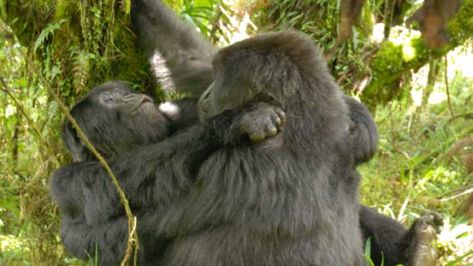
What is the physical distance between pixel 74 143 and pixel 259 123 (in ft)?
3.71

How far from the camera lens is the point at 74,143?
132 inches

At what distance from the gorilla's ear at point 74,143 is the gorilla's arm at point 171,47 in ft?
2.17

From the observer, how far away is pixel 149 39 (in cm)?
365

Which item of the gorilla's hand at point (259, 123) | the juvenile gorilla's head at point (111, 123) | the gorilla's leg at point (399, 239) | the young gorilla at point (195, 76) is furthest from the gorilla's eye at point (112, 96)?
the gorilla's leg at point (399, 239)

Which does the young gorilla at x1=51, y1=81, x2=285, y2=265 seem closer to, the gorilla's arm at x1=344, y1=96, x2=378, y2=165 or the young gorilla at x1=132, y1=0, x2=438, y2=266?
the young gorilla at x1=132, y1=0, x2=438, y2=266

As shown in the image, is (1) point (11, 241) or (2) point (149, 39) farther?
(1) point (11, 241)

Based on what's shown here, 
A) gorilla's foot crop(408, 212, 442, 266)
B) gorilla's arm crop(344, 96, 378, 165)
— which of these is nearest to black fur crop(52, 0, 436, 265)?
gorilla's arm crop(344, 96, 378, 165)

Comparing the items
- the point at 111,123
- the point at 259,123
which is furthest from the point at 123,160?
the point at 259,123

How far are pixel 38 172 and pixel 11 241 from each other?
1.33 m

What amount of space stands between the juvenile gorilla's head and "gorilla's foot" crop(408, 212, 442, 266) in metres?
1.51

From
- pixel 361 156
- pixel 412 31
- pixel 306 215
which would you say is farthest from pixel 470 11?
pixel 306 215

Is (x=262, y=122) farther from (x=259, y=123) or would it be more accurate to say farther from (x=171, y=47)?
(x=171, y=47)

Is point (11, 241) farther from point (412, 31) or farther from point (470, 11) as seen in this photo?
point (470, 11)

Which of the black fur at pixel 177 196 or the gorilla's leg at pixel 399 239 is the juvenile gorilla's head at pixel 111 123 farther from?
the gorilla's leg at pixel 399 239
